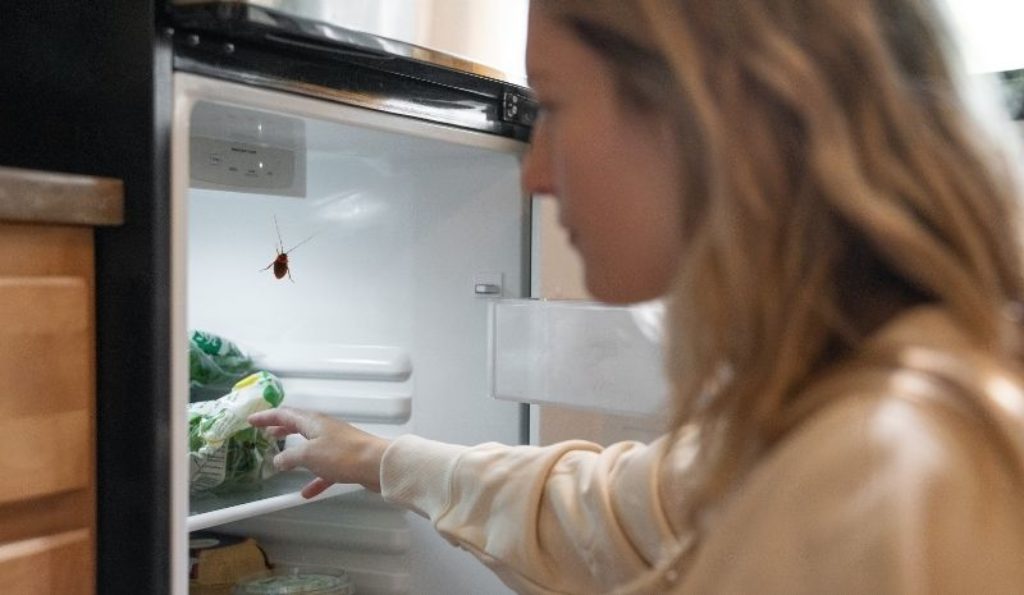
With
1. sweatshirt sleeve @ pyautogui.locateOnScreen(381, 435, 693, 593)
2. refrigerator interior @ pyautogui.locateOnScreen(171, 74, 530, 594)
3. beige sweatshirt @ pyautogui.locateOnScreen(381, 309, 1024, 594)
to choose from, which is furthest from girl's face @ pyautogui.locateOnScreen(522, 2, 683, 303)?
refrigerator interior @ pyautogui.locateOnScreen(171, 74, 530, 594)

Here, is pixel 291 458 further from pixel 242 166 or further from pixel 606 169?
pixel 606 169

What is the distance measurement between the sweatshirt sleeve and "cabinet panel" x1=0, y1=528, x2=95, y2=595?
27 cm

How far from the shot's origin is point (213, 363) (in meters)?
1.35

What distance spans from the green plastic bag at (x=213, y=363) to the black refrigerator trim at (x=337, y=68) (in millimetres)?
469

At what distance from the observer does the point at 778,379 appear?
49cm

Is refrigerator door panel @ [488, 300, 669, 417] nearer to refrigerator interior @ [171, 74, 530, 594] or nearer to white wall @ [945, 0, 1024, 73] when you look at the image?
refrigerator interior @ [171, 74, 530, 594]

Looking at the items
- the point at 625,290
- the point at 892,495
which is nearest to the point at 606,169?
the point at 625,290

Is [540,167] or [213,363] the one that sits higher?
[540,167]

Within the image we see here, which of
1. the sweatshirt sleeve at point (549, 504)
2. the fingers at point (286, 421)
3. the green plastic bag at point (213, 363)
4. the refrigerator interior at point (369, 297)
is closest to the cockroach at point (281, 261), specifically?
the refrigerator interior at point (369, 297)

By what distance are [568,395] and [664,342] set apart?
1.60 ft

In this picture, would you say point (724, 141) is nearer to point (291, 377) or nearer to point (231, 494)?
point (231, 494)

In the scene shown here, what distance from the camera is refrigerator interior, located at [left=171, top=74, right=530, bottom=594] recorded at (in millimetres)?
1322

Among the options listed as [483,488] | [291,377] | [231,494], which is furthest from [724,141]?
[291,377]

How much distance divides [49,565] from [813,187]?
687mm
